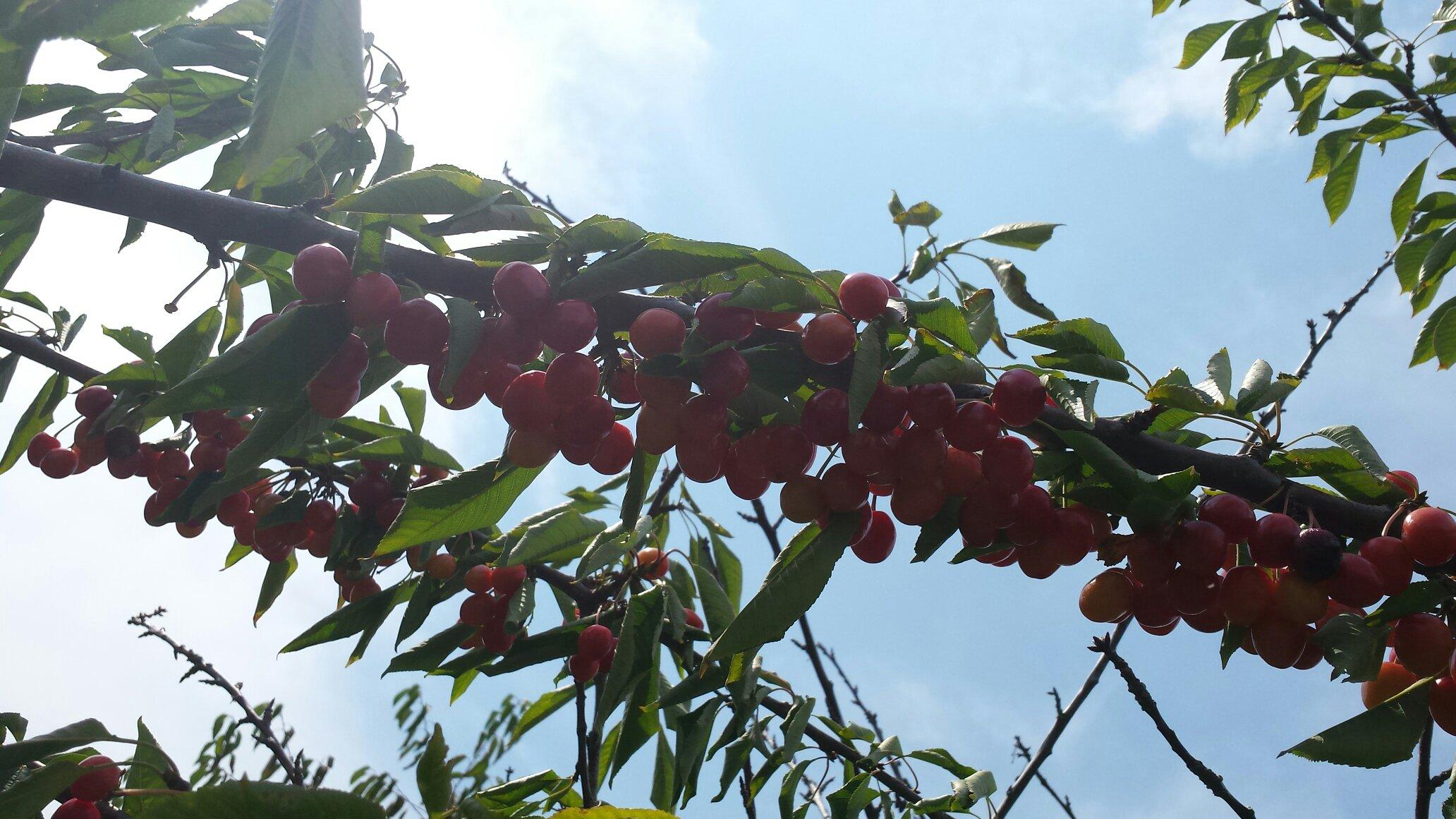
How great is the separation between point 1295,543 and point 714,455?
0.87 m

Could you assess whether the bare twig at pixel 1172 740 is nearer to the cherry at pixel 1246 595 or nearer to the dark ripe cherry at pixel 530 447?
the cherry at pixel 1246 595

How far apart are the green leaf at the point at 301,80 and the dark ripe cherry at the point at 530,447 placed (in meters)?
0.72

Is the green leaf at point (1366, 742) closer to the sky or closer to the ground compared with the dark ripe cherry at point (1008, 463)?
closer to the ground

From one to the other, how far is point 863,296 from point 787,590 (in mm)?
441

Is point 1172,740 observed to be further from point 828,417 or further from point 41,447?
point 41,447

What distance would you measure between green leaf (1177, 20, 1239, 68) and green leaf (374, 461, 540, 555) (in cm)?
326

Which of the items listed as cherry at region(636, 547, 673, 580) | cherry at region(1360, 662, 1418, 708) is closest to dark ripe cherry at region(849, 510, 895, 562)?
cherry at region(1360, 662, 1418, 708)

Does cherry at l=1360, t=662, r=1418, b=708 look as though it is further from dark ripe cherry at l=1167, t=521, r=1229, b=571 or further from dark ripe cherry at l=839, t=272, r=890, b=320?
dark ripe cherry at l=839, t=272, r=890, b=320

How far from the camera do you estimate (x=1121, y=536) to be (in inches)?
56.5

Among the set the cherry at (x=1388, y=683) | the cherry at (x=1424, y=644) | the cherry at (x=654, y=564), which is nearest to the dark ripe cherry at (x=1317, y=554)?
the cherry at (x=1424, y=644)

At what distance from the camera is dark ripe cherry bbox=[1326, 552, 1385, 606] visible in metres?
1.29

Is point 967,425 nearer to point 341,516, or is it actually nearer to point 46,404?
point 341,516

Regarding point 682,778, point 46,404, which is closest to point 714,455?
point 682,778

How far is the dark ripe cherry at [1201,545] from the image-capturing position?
130 cm
